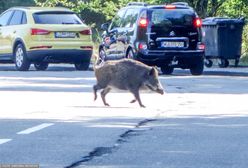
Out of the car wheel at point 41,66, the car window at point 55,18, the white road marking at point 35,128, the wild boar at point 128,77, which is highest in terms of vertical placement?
the white road marking at point 35,128

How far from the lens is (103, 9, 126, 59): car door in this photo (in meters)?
29.0

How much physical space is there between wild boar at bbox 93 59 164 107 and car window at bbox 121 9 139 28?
31.4ft

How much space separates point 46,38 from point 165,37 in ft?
11.2

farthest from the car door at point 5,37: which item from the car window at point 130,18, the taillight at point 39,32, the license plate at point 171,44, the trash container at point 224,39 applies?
the trash container at point 224,39

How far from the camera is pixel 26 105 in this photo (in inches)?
702

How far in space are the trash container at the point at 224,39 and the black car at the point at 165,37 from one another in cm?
391

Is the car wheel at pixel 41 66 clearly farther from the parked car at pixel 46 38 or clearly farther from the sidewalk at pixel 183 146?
the sidewalk at pixel 183 146

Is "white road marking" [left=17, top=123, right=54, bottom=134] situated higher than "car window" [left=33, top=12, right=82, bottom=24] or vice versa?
"white road marking" [left=17, top=123, right=54, bottom=134]

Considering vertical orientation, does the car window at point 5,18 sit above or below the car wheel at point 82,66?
above

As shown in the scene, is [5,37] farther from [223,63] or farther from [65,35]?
[223,63]

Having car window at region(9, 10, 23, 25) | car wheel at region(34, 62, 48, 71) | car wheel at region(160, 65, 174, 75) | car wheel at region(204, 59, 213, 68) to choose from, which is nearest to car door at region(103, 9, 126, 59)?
car wheel at region(160, 65, 174, 75)

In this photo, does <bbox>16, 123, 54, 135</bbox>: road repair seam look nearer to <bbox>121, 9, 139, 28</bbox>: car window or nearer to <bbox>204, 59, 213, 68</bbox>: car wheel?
<bbox>121, 9, 139, 28</bbox>: car window

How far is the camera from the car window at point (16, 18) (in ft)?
97.9

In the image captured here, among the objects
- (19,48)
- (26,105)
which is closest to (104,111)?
(26,105)
